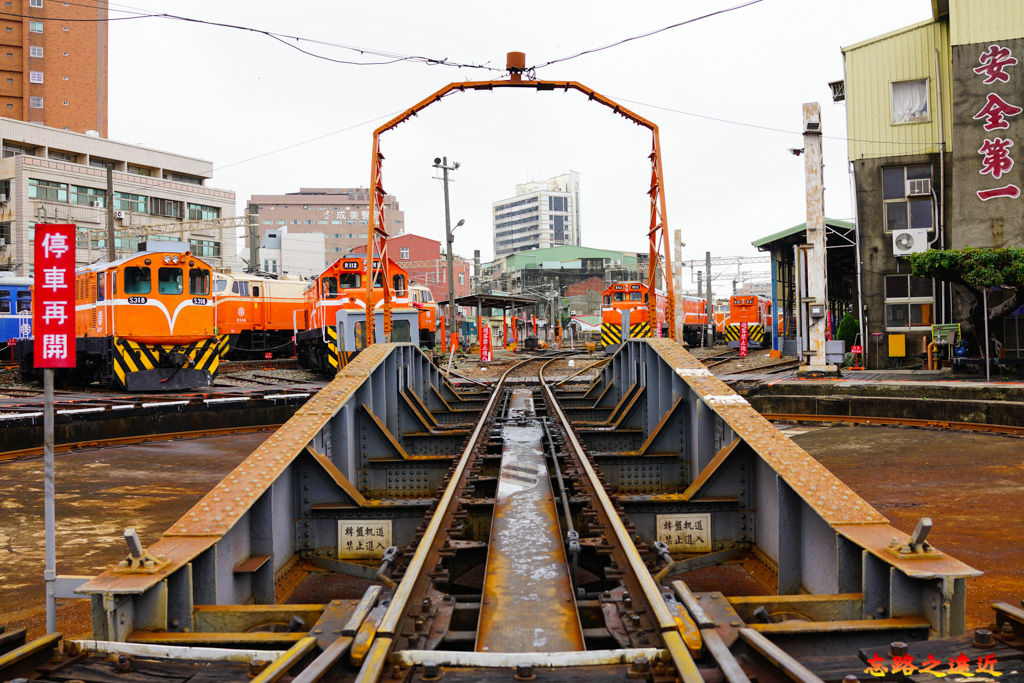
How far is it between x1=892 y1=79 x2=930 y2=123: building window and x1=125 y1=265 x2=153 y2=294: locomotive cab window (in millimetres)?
17853

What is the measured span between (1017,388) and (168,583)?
41.6ft

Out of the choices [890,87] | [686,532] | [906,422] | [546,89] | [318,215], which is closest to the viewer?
[686,532]

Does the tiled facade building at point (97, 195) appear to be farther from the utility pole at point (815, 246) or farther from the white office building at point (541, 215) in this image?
the white office building at point (541, 215)

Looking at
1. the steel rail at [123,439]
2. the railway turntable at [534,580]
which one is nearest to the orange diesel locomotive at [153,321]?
the steel rail at [123,439]

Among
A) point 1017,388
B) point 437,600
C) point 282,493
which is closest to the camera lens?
point 437,600

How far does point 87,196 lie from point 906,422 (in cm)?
4999

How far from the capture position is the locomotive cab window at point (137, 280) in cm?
1506

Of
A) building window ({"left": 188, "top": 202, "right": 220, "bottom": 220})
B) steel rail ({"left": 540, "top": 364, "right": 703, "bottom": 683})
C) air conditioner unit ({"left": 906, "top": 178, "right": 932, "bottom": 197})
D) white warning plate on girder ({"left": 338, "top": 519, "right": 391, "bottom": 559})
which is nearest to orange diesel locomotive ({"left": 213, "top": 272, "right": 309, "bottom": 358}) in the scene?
air conditioner unit ({"left": 906, "top": 178, "right": 932, "bottom": 197})

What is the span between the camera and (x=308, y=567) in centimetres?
471

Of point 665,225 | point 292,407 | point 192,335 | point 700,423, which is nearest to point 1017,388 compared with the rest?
point 665,225

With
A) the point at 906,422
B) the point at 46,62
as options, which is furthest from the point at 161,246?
the point at 46,62

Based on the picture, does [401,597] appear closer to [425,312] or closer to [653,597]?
[653,597]

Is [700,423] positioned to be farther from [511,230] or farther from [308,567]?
[511,230]

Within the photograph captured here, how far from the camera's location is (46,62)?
58.6m
